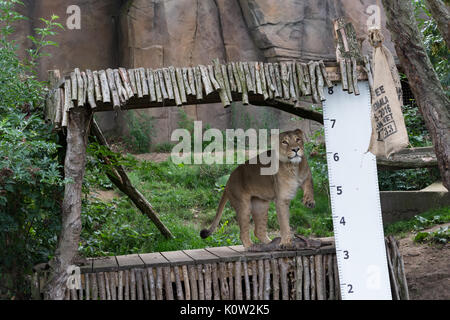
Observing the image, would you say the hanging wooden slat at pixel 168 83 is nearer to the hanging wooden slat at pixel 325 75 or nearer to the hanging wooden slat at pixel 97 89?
the hanging wooden slat at pixel 97 89

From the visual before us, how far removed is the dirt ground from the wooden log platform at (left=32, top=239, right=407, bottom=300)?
75 centimetres

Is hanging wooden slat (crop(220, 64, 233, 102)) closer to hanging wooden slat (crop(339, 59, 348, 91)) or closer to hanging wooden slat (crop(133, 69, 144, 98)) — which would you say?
hanging wooden slat (crop(133, 69, 144, 98))

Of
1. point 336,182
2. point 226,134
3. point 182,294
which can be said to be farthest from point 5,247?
point 226,134

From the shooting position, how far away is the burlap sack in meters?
5.13

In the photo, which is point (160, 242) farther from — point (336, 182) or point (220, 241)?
point (336, 182)

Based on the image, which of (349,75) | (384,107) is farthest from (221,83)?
(384,107)

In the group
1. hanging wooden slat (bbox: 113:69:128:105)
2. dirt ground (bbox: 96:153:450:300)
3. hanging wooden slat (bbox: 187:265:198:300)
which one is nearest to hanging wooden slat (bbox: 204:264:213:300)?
hanging wooden slat (bbox: 187:265:198:300)

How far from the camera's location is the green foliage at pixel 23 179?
510cm

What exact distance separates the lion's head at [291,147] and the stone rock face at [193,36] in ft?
25.3

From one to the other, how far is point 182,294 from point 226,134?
892 cm

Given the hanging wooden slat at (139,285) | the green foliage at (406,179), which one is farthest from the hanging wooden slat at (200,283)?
the green foliage at (406,179)

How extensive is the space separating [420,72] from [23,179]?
423cm

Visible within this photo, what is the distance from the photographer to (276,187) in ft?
21.0

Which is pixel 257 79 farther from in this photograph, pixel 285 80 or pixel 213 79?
pixel 213 79
